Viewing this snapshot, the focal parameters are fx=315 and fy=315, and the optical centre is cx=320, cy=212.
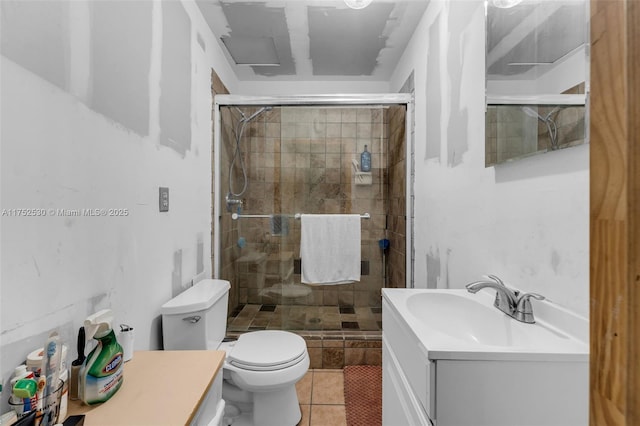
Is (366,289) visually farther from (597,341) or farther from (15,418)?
(597,341)

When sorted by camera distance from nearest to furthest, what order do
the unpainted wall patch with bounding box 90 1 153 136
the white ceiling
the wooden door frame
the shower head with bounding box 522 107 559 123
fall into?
the wooden door frame
the shower head with bounding box 522 107 559 123
the unpainted wall patch with bounding box 90 1 153 136
the white ceiling

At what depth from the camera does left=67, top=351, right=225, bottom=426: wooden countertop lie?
774mm

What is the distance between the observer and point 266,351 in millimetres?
1564

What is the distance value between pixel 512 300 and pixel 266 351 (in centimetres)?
112

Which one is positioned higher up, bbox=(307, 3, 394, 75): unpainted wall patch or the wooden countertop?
bbox=(307, 3, 394, 75): unpainted wall patch

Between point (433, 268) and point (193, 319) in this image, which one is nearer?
point (193, 319)

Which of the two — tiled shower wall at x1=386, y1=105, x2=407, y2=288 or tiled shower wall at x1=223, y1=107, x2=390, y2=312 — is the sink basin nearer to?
tiled shower wall at x1=386, y1=105, x2=407, y2=288

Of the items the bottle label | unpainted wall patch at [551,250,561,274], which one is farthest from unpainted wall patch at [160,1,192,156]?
unpainted wall patch at [551,250,561,274]

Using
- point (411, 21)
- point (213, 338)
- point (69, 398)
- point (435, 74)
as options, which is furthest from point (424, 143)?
point (69, 398)

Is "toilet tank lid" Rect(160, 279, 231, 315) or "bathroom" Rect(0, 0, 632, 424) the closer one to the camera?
"bathroom" Rect(0, 0, 632, 424)

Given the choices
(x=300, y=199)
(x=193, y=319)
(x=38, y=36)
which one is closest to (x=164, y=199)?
(x=193, y=319)

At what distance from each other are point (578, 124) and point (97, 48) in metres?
1.45

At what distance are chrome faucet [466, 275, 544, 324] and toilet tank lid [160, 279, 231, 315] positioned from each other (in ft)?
3.67

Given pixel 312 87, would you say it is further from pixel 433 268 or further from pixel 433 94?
pixel 433 268
